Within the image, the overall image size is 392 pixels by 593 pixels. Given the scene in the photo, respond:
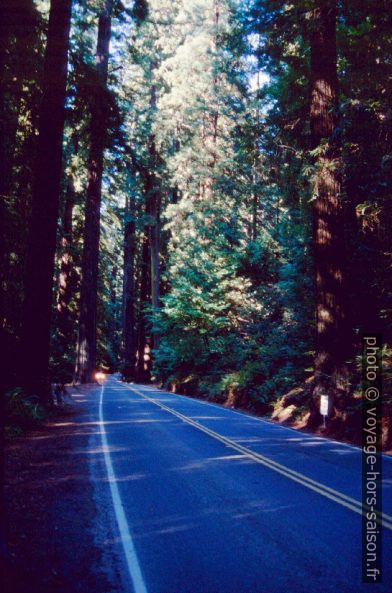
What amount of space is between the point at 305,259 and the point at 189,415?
677 centimetres

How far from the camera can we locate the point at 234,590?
4.05 meters

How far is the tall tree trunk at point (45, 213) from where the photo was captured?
13.2m

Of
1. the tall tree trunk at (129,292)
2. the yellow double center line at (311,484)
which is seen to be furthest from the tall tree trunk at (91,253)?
the yellow double center line at (311,484)

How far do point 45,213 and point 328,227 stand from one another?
7.83 meters

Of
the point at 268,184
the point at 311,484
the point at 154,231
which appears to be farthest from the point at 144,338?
the point at 311,484

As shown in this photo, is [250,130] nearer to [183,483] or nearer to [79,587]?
[183,483]

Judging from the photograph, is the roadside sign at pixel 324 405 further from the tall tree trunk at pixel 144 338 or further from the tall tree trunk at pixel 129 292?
the tall tree trunk at pixel 129 292

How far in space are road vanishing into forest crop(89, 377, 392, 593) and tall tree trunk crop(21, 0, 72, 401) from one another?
130 inches

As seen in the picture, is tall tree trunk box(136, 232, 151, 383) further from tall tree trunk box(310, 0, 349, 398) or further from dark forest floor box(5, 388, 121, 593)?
dark forest floor box(5, 388, 121, 593)

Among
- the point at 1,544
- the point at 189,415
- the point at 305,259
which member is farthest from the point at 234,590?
the point at 305,259

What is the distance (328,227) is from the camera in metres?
13.6

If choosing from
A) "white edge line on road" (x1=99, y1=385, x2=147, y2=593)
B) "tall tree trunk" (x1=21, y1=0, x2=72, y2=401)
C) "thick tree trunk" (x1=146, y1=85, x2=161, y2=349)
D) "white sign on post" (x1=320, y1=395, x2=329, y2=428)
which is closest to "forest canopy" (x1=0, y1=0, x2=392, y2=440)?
"tall tree trunk" (x1=21, y1=0, x2=72, y2=401)

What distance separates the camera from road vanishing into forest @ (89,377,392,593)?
170 inches

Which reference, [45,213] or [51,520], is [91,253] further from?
[51,520]
